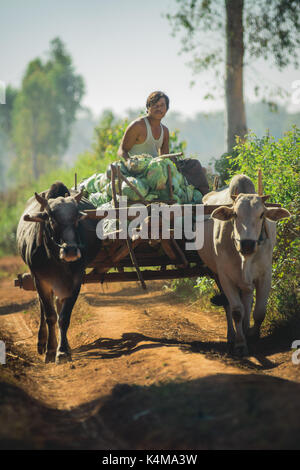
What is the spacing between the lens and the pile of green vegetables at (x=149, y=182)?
527 centimetres

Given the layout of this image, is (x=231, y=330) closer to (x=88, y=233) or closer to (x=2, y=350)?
(x=88, y=233)

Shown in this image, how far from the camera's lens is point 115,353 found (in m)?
5.55

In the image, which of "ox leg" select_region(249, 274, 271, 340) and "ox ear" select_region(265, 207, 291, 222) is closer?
"ox ear" select_region(265, 207, 291, 222)

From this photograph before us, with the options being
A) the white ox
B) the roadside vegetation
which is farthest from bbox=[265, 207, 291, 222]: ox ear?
the roadside vegetation

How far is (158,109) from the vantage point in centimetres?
600

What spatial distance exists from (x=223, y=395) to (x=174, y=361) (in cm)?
108

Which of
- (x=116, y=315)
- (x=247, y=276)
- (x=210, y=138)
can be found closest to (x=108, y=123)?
(x=116, y=315)

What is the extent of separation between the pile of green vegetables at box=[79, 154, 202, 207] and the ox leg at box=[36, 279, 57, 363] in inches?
42.9

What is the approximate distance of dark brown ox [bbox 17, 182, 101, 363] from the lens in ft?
16.9

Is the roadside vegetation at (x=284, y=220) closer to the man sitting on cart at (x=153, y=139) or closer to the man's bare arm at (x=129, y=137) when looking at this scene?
the man sitting on cart at (x=153, y=139)

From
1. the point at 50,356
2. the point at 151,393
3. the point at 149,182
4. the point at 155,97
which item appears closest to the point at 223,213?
the point at 149,182

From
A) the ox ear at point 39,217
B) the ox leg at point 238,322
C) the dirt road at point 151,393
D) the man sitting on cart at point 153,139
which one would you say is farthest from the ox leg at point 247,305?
the ox ear at point 39,217

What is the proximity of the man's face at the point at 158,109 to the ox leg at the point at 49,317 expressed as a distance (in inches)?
89.2

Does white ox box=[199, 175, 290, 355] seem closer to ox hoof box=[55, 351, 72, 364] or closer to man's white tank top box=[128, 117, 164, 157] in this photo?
man's white tank top box=[128, 117, 164, 157]
